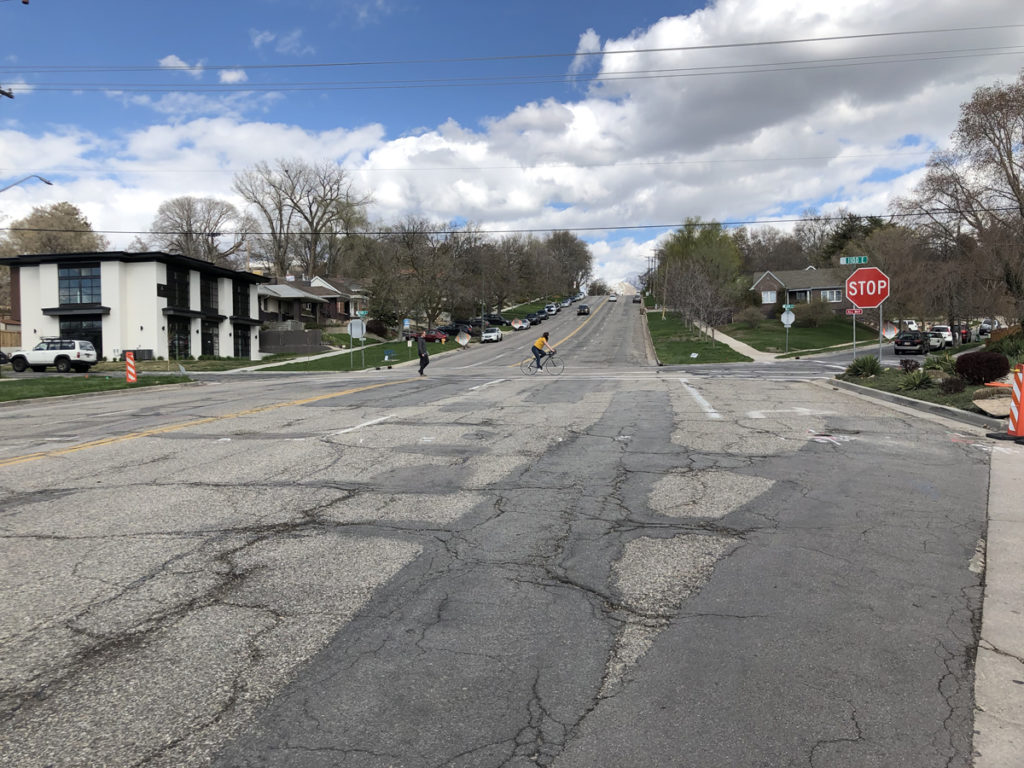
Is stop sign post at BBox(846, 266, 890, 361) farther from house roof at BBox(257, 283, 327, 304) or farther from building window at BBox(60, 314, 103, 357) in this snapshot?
house roof at BBox(257, 283, 327, 304)

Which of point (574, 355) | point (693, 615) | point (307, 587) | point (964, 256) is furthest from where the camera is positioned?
point (574, 355)

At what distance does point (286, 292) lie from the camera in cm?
7238

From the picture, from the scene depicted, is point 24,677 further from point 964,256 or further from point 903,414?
point 964,256

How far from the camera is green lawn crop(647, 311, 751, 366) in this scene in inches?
1731

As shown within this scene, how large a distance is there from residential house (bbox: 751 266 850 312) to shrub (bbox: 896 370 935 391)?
7275 cm

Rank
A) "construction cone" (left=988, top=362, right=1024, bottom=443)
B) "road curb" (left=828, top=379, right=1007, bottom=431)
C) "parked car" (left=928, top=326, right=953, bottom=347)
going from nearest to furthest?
"construction cone" (left=988, top=362, right=1024, bottom=443) < "road curb" (left=828, top=379, right=1007, bottom=431) < "parked car" (left=928, top=326, right=953, bottom=347)

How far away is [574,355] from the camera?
177 ft

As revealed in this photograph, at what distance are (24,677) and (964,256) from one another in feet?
165

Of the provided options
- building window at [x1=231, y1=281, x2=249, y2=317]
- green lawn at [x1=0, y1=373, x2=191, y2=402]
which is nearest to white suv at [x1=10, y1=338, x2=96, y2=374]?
green lawn at [x1=0, y1=373, x2=191, y2=402]

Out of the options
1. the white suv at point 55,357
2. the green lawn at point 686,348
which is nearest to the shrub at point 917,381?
the green lawn at point 686,348

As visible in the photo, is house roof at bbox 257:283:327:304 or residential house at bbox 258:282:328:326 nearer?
house roof at bbox 257:283:327:304

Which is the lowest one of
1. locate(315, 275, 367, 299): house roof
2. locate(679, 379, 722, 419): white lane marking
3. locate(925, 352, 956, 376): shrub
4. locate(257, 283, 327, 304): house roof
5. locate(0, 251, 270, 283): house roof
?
locate(679, 379, 722, 419): white lane marking

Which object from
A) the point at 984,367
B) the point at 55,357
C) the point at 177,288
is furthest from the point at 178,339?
the point at 984,367

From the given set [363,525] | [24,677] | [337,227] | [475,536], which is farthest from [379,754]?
[337,227]
